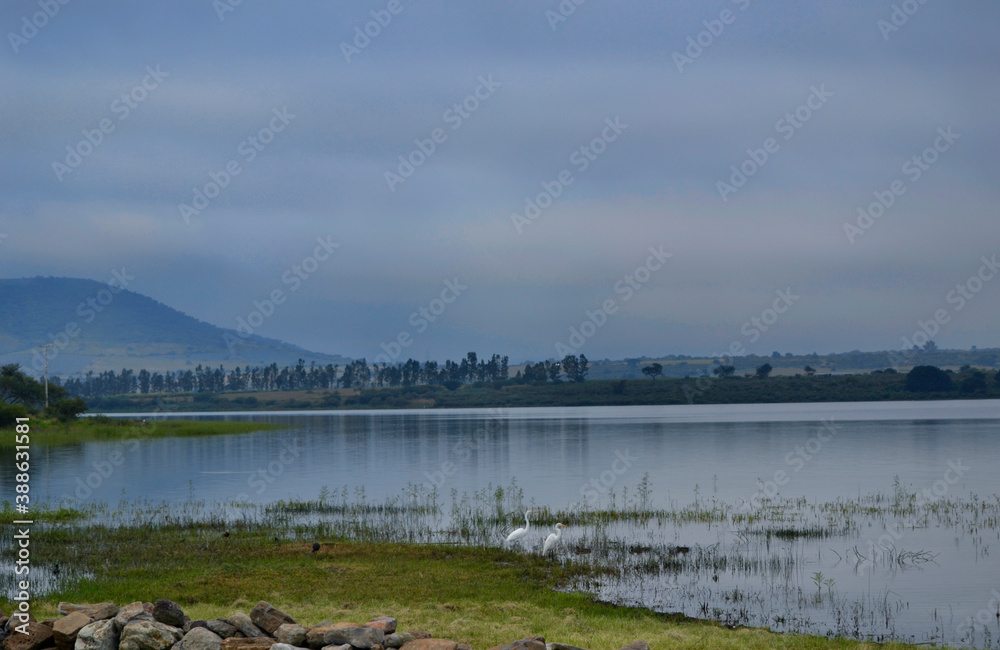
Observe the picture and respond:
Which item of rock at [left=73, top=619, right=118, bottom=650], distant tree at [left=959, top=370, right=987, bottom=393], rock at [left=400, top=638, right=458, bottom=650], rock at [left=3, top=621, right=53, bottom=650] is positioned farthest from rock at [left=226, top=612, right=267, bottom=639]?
distant tree at [left=959, top=370, right=987, bottom=393]

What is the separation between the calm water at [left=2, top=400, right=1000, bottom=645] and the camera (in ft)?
59.5

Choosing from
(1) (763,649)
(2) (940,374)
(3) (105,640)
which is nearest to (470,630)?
(1) (763,649)

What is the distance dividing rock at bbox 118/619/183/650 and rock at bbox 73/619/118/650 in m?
0.14

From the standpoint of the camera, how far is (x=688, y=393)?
587 ft

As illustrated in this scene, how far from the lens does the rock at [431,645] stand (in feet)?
34.7

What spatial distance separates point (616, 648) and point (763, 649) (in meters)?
2.41

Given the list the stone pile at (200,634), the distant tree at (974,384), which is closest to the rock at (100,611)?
the stone pile at (200,634)

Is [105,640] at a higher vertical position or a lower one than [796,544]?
higher

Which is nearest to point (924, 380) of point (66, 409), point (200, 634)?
point (66, 409)

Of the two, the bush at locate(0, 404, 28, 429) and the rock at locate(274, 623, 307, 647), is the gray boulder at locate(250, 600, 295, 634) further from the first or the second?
A: the bush at locate(0, 404, 28, 429)

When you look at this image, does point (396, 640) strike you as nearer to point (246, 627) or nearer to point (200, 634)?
point (246, 627)

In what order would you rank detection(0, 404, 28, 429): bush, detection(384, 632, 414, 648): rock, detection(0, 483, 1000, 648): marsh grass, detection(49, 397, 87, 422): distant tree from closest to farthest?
1. detection(384, 632, 414, 648): rock
2. detection(0, 483, 1000, 648): marsh grass
3. detection(0, 404, 28, 429): bush
4. detection(49, 397, 87, 422): distant tree

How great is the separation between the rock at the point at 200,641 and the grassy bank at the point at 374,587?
381cm

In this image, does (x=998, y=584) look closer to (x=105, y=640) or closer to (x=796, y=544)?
(x=796, y=544)
